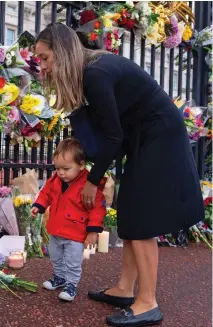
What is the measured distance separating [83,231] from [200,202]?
2.33 feet

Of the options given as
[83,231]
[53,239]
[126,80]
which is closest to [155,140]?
[126,80]

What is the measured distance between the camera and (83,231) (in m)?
2.92

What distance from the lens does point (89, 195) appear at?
2621 millimetres

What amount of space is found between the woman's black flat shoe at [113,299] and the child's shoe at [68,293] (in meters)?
0.13

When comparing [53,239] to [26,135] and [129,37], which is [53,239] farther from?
Answer: [129,37]

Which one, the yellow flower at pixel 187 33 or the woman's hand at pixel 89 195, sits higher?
the yellow flower at pixel 187 33

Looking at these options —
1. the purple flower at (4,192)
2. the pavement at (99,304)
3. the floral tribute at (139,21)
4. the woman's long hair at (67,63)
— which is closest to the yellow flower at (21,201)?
the purple flower at (4,192)

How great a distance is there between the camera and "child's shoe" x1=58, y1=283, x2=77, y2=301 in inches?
111

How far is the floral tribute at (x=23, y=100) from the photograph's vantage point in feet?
13.1

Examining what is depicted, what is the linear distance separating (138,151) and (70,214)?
1.91ft

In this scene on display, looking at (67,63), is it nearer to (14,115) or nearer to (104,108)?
(104,108)

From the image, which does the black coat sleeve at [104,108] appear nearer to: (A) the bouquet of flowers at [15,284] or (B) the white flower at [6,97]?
(A) the bouquet of flowers at [15,284]

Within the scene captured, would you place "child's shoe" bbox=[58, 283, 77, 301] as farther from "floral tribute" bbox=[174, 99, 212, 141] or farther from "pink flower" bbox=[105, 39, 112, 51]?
"floral tribute" bbox=[174, 99, 212, 141]

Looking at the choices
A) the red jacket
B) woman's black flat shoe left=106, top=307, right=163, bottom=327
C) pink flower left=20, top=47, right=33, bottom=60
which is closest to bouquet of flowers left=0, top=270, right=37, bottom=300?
the red jacket
